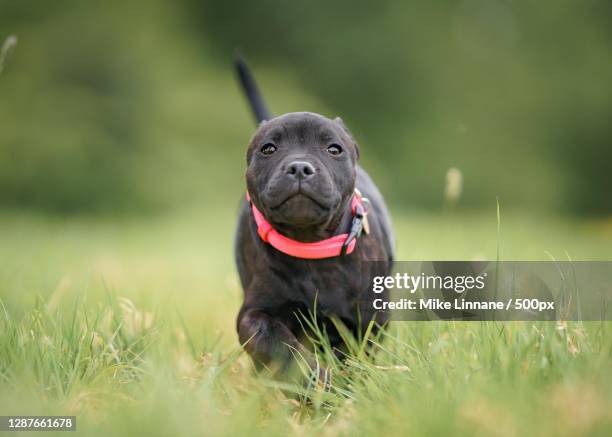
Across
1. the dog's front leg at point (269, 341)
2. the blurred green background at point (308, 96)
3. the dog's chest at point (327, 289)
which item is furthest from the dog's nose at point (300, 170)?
the blurred green background at point (308, 96)

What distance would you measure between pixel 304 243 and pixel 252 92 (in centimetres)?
169

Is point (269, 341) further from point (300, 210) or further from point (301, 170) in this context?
point (301, 170)

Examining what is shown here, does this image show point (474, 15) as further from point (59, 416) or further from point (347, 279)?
point (59, 416)

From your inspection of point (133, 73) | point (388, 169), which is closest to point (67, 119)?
point (133, 73)

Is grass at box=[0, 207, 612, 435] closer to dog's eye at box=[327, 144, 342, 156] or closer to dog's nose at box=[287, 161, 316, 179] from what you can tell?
dog's nose at box=[287, 161, 316, 179]

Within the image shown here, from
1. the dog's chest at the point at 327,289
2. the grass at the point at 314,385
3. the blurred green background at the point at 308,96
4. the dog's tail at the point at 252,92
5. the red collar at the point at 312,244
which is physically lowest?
the grass at the point at 314,385

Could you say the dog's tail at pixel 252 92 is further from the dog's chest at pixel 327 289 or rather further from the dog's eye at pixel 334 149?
the dog's chest at pixel 327 289

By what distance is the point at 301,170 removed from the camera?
2.74m

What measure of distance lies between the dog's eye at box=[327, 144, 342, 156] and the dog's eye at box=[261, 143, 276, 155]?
9.0 inches

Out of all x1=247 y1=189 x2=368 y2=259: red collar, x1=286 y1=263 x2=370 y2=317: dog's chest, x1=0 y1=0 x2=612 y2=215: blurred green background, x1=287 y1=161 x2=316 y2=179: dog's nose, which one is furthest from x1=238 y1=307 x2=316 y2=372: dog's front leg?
x1=0 y1=0 x2=612 y2=215: blurred green background

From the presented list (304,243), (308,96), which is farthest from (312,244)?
(308,96)

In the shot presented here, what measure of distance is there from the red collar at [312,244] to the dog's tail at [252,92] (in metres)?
1.42

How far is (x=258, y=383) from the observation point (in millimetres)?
2596

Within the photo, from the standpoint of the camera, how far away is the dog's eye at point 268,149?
3.03 metres
